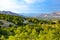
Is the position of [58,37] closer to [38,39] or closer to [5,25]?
[38,39]

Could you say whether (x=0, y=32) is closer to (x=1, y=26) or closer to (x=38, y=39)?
(x=1, y=26)

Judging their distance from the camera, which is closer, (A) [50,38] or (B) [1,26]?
(A) [50,38]

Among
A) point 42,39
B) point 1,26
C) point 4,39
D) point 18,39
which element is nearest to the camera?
point 18,39

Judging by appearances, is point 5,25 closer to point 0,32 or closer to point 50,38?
point 0,32

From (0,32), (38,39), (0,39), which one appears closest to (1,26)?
(0,32)

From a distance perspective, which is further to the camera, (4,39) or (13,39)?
(4,39)

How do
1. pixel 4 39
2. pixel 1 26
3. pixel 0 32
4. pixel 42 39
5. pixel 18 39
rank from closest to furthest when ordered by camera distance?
pixel 18 39, pixel 42 39, pixel 4 39, pixel 0 32, pixel 1 26

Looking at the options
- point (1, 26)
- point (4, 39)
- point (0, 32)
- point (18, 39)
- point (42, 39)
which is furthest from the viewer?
point (1, 26)

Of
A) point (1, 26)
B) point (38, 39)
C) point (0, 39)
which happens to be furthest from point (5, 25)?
point (38, 39)

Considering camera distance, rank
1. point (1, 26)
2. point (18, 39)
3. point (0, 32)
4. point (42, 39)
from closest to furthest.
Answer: point (18, 39), point (42, 39), point (0, 32), point (1, 26)
